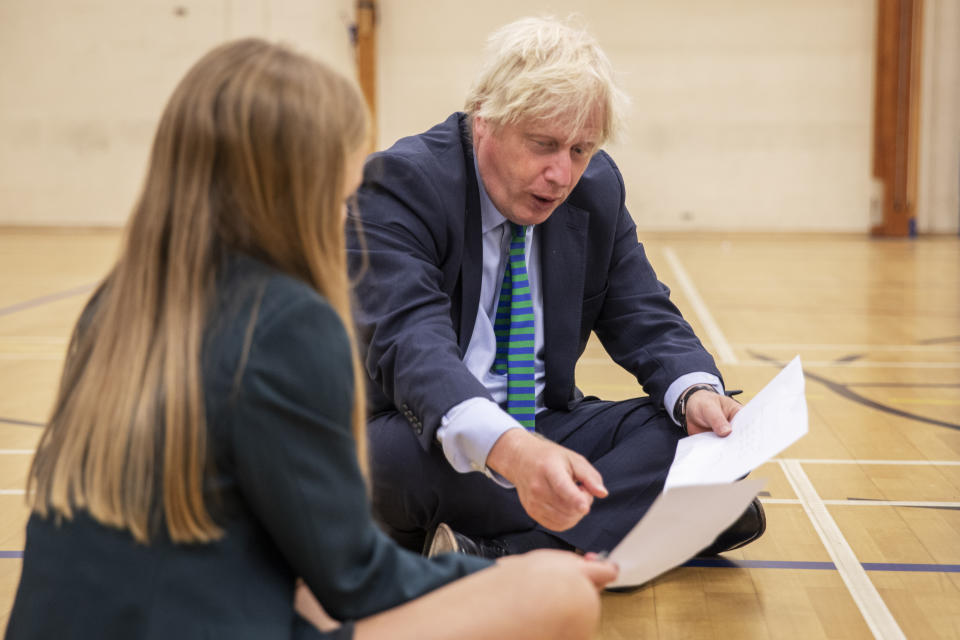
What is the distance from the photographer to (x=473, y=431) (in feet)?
4.66

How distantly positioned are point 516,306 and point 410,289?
289 millimetres

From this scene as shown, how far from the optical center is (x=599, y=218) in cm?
198

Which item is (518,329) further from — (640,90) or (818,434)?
(640,90)

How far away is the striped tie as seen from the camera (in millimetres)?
1873

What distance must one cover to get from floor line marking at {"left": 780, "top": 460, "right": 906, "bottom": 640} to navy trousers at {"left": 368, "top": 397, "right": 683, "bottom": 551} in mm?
391

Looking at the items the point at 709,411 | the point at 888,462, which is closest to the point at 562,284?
the point at 709,411

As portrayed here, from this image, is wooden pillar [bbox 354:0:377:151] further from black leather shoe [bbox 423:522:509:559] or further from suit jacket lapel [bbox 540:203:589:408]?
black leather shoe [bbox 423:522:509:559]

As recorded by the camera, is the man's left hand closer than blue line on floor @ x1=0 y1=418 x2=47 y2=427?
Yes

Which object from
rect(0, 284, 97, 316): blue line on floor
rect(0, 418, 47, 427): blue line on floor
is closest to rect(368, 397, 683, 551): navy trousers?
rect(0, 418, 47, 427): blue line on floor

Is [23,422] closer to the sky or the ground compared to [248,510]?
closer to the ground

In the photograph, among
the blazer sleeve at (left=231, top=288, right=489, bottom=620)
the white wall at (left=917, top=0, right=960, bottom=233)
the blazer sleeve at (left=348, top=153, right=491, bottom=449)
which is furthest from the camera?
the white wall at (left=917, top=0, right=960, bottom=233)

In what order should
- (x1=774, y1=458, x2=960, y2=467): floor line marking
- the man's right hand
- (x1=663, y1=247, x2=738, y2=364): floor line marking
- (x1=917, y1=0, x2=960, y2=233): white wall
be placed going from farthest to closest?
1. (x1=917, y1=0, x2=960, y2=233): white wall
2. (x1=663, y1=247, x2=738, y2=364): floor line marking
3. (x1=774, y1=458, x2=960, y2=467): floor line marking
4. the man's right hand

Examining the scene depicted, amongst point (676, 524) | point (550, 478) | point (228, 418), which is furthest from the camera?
point (550, 478)

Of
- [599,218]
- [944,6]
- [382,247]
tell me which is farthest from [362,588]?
[944,6]
